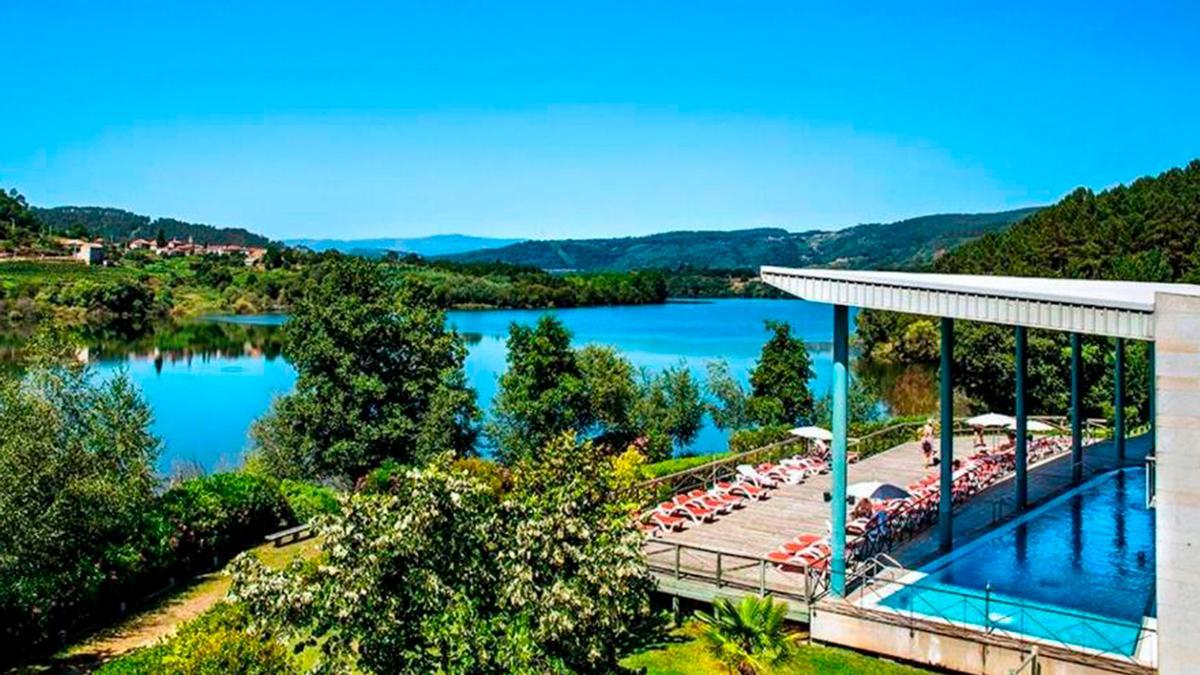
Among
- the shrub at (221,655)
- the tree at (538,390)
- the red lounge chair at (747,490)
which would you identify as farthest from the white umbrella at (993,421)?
the shrub at (221,655)

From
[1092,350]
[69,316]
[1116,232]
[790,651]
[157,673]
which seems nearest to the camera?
[157,673]

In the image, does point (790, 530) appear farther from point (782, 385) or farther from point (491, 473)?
point (782, 385)

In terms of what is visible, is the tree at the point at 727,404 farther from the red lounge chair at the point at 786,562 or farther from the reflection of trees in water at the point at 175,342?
the reflection of trees in water at the point at 175,342

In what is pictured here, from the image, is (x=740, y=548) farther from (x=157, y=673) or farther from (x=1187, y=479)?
Answer: (x=157, y=673)

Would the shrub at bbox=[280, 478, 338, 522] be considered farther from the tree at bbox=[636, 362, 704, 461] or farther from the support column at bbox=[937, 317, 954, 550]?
the tree at bbox=[636, 362, 704, 461]

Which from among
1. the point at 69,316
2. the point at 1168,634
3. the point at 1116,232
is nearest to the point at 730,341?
the point at 1116,232
